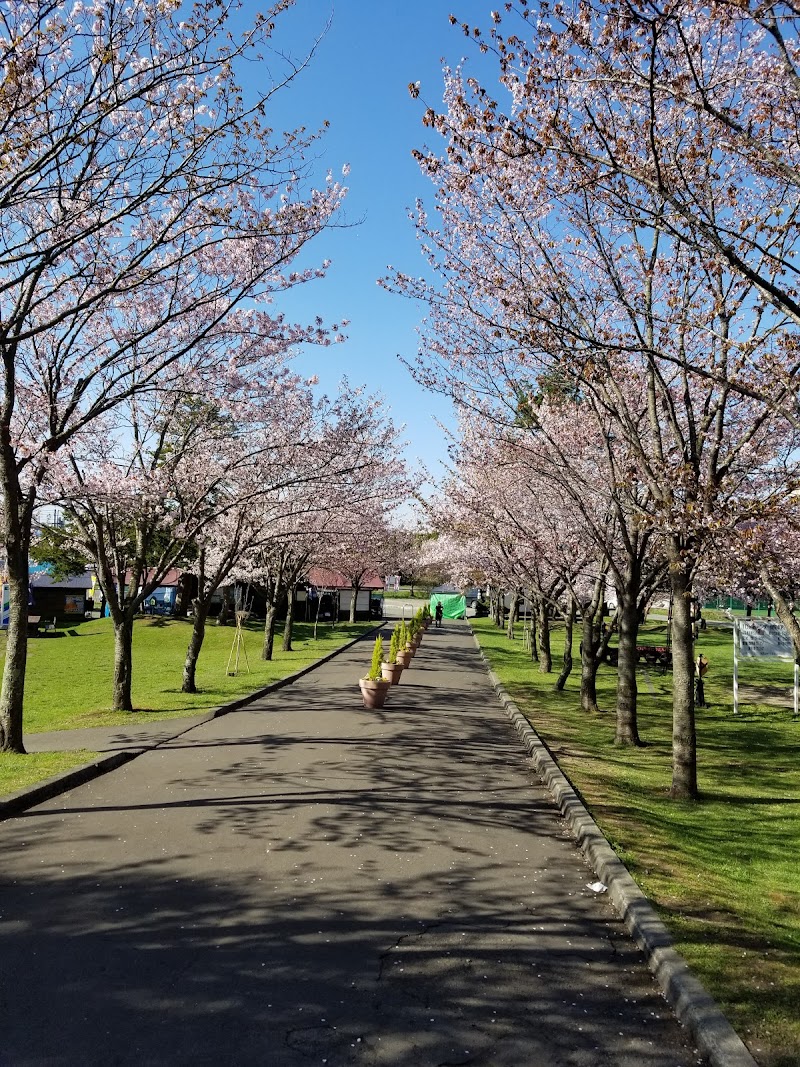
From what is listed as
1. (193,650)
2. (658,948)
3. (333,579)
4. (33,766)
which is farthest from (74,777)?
(333,579)

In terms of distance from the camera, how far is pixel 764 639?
18750mm

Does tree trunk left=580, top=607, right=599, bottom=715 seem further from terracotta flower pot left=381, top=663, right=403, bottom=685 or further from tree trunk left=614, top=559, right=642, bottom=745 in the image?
terracotta flower pot left=381, top=663, right=403, bottom=685

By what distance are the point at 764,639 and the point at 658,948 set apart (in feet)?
51.7

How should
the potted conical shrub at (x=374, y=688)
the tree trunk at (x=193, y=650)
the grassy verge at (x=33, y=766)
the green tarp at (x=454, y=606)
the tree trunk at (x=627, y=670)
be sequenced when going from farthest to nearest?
the green tarp at (x=454, y=606)
the tree trunk at (x=193, y=650)
the potted conical shrub at (x=374, y=688)
the tree trunk at (x=627, y=670)
the grassy verge at (x=33, y=766)

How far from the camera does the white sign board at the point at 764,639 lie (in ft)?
60.7

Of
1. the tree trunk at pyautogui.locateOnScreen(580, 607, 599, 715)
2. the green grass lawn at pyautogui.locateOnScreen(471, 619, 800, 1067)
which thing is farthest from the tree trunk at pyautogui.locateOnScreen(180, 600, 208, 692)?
the tree trunk at pyautogui.locateOnScreen(580, 607, 599, 715)

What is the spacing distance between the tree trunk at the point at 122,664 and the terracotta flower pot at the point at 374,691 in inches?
187

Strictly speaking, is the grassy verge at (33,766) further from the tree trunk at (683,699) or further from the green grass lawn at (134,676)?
the tree trunk at (683,699)

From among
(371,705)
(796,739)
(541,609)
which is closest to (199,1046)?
(371,705)

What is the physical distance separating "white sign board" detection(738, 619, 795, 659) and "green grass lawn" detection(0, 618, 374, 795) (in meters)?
12.1

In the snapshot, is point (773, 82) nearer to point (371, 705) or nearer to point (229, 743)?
point (229, 743)

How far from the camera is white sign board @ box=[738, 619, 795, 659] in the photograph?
18.5 metres

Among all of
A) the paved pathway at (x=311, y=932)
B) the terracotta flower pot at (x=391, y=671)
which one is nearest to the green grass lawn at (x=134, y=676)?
the paved pathway at (x=311, y=932)

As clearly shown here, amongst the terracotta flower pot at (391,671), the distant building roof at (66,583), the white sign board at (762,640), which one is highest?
the distant building roof at (66,583)
